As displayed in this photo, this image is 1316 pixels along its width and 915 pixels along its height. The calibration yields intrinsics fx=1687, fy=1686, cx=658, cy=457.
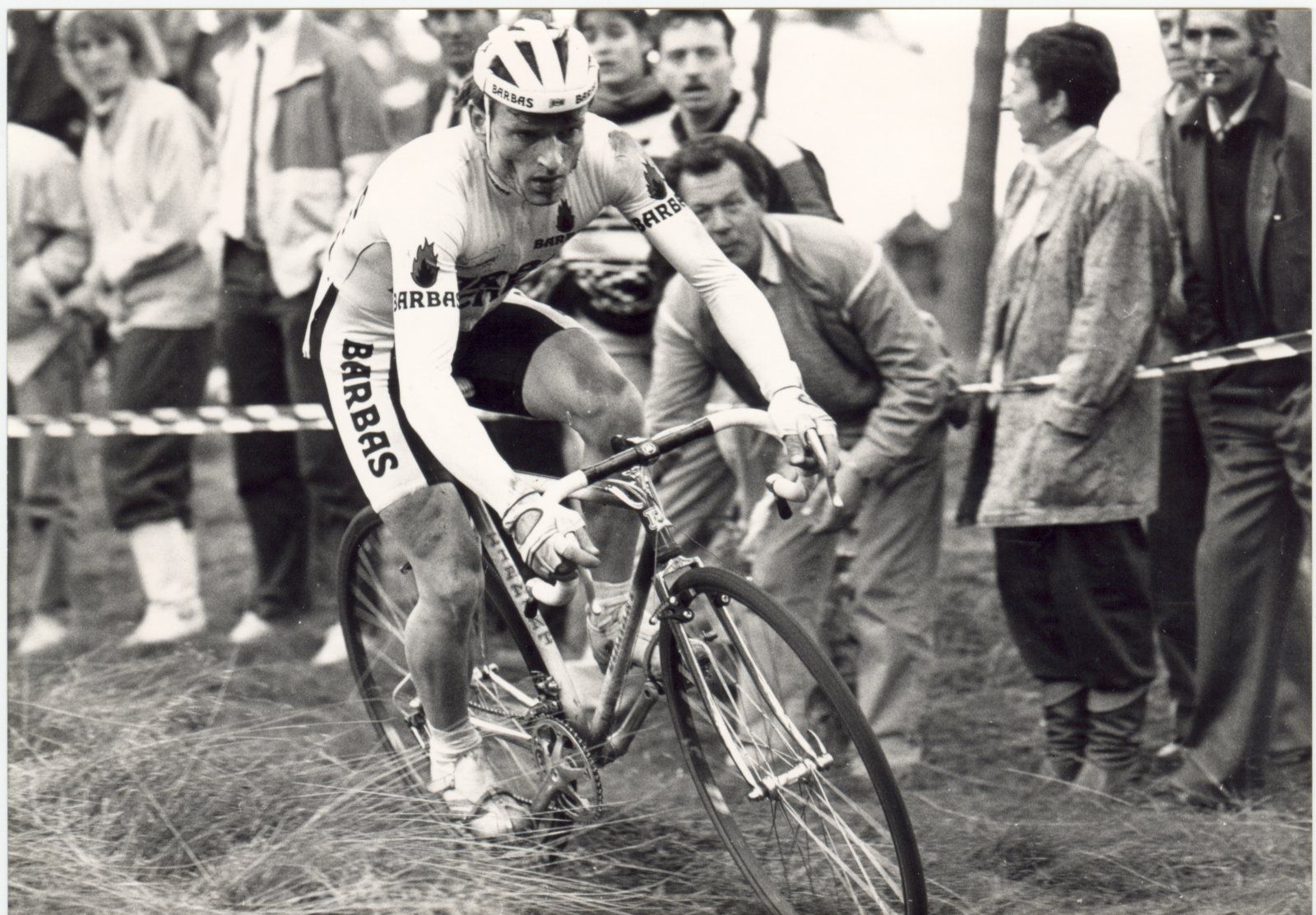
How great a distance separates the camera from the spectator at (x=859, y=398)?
572cm

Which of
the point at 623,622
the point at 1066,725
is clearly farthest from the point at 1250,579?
the point at 623,622

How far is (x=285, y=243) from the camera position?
A: 6.89 m

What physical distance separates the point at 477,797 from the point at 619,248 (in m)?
2.35

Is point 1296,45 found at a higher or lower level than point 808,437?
higher

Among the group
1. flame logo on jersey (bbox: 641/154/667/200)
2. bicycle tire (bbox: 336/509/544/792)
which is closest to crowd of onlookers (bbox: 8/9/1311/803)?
bicycle tire (bbox: 336/509/544/792)

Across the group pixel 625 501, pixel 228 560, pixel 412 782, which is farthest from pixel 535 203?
pixel 228 560

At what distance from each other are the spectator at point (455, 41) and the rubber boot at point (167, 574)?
86.3 inches

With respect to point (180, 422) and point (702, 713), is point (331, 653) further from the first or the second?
point (702, 713)

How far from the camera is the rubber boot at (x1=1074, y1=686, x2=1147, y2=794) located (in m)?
5.57

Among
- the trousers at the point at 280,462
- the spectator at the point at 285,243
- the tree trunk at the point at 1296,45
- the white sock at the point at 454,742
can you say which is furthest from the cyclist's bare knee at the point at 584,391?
the tree trunk at the point at 1296,45

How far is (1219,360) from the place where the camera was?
5594mm

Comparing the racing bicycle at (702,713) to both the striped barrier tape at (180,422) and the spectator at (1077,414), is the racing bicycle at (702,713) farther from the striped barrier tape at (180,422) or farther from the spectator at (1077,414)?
the striped barrier tape at (180,422)

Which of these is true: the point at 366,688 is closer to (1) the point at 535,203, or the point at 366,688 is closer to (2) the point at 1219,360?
(1) the point at 535,203

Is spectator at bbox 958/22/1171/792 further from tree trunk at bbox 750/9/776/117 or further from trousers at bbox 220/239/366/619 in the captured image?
trousers at bbox 220/239/366/619
